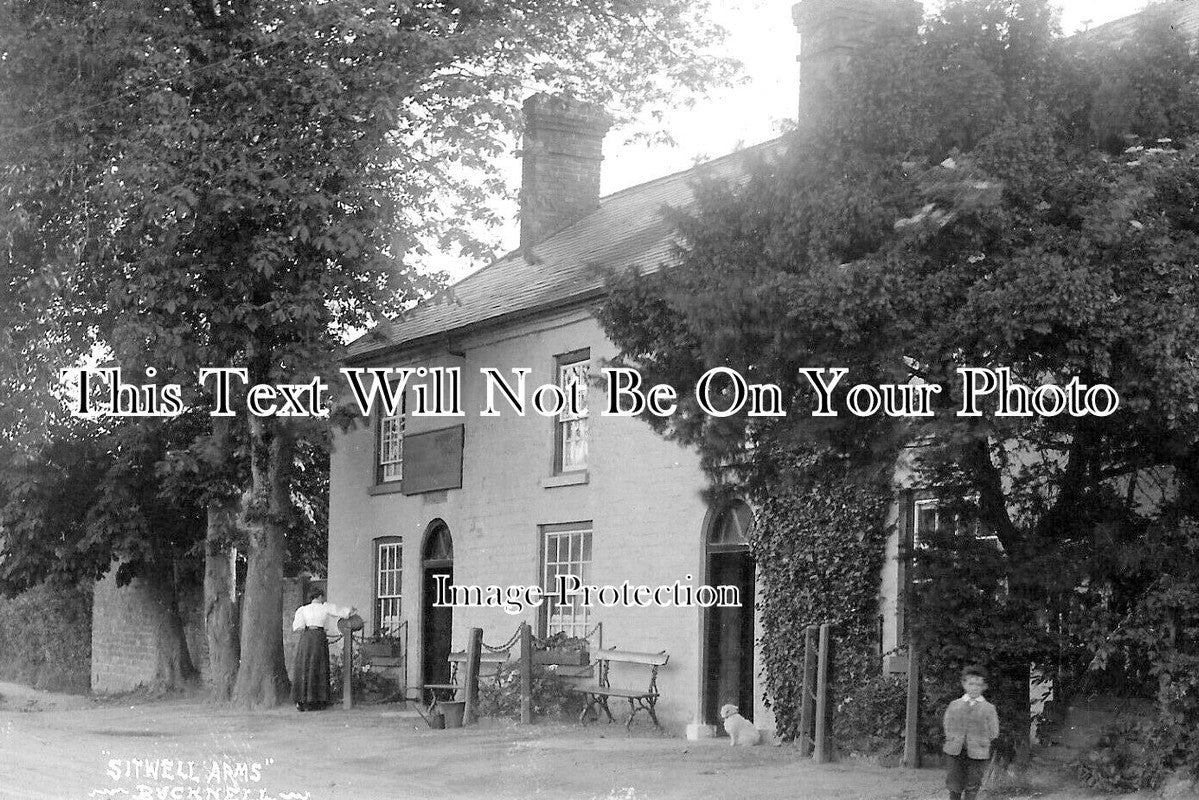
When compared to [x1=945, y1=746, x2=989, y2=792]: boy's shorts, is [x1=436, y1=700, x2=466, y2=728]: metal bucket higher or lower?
lower

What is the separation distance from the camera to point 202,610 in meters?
29.3

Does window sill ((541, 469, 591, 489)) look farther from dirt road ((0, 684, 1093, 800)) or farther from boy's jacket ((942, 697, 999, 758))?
boy's jacket ((942, 697, 999, 758))

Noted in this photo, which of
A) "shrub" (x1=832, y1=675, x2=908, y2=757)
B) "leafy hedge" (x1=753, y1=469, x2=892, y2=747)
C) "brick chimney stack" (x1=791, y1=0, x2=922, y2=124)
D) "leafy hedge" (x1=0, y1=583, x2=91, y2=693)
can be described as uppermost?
"brick chimney stack" (x1=791, y1=0, x2=922, y2=124)

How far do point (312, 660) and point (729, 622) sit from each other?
7000 mm

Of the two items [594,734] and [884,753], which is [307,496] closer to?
[594,734]

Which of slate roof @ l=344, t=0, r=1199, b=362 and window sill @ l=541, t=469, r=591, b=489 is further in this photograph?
slate roof @ l=344, t=0, r=1199, b=362

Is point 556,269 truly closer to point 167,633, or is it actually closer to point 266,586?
point 266,586

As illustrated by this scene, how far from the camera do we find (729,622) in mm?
19203

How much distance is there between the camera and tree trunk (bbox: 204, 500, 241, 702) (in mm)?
24500

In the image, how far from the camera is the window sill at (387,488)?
26.0 metres

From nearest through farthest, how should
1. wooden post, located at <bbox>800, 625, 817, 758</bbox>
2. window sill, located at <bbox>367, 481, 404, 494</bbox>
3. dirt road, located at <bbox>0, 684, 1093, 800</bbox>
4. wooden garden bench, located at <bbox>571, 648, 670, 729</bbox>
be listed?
dirt road, located at <bbox>0, 684, 1093, 800</bbox> → wooden post, located at <bbox>800, 625, 817, 758</bbox> → wooden garden bench, located at <bbox>571, 648, 670, 729</bbox> → window sill, located at <bbox>367, 481, 404, 494</bbox>

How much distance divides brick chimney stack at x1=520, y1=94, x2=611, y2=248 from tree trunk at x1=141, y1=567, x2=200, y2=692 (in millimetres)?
9124

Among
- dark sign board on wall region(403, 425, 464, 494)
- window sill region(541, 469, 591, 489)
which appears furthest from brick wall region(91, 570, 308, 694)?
window sill region(541, 469, 591, 489)

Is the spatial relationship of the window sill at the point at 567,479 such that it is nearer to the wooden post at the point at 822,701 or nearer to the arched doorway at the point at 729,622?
the arched doorway at the point at 729,622
